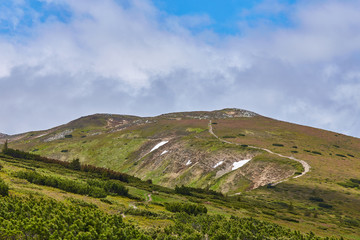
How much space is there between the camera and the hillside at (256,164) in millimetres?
37938

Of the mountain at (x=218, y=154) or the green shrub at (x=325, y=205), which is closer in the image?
the green shrub at (x=325, y=205)

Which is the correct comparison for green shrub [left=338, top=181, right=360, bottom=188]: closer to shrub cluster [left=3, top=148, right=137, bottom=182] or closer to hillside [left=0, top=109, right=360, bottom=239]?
hillside [left=0, top=109, right=360, bottom=239]

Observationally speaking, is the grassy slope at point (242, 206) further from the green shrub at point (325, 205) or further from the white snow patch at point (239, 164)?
the white snow patch at point (239, 164)

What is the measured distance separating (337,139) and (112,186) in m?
110

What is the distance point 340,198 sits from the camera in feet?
142

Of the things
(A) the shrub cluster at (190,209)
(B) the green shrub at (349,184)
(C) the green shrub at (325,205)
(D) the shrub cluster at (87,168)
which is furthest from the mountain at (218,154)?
(A) the shrub cluster at (190,209)

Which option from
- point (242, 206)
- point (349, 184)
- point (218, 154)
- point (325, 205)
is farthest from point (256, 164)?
point (242, 206)

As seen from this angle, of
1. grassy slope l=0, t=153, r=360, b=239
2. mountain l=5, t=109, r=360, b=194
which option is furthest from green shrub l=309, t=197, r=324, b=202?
mountain l=5, t=109, r=360, b=194

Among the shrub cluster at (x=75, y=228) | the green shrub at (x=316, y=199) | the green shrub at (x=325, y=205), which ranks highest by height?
the green shrub at (x=316, y=199)

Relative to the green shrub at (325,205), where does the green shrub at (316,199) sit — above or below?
above

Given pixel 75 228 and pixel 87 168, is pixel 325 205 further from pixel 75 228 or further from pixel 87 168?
pixel 87 168

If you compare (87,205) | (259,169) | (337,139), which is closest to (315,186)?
(259,169)

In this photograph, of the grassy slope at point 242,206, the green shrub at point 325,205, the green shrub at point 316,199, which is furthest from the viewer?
the green shrub at point 316,199

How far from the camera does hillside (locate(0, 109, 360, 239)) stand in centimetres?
3794
